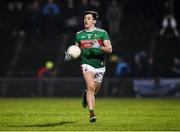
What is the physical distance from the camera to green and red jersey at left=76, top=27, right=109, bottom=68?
17453mm

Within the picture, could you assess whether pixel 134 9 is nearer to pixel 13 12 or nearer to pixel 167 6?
pixel 167 6

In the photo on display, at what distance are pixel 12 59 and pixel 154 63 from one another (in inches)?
283

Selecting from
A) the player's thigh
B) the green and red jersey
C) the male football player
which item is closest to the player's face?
the male football player

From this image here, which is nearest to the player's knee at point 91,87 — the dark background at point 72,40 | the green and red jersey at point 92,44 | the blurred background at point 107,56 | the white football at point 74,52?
the green and red jersey at point 92,44

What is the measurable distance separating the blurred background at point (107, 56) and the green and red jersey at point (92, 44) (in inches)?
672

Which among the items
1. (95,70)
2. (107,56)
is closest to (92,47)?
(95,70)

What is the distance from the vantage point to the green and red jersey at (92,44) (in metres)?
17.5

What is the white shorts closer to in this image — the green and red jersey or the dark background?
the green and red jersey

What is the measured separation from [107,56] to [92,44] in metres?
19.2

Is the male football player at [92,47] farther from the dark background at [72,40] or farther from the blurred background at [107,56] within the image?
the dark background at [72,40]

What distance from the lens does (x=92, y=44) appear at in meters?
17.5

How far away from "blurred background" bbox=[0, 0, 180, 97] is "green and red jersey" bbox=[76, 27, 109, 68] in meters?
17.1

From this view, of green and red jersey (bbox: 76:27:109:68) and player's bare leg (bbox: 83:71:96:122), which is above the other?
green and red jersey (bbox: 76:27:109:68)

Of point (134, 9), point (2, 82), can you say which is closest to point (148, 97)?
point (134, 9)
